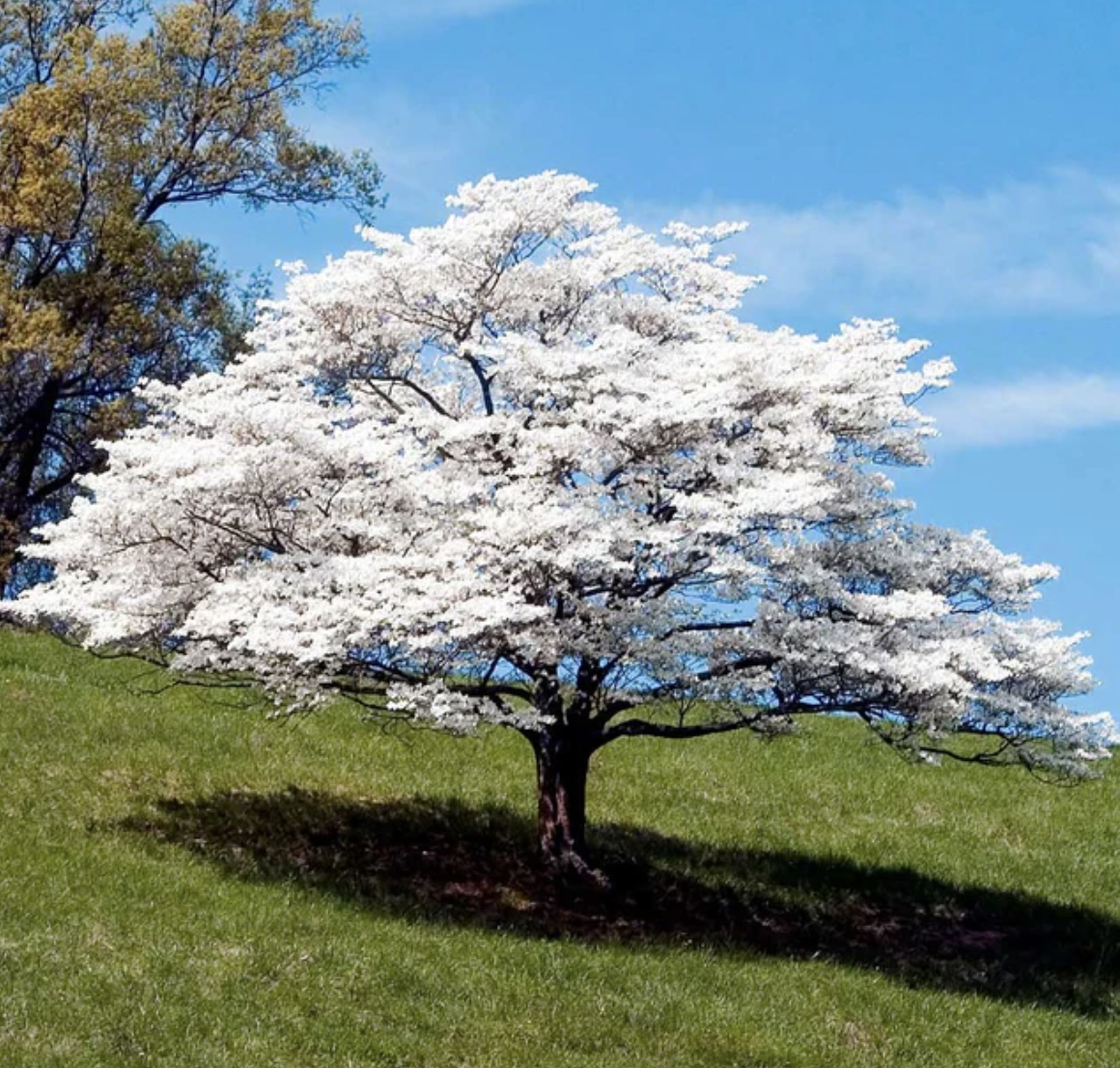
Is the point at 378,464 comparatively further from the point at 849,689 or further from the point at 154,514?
the point at 849,689

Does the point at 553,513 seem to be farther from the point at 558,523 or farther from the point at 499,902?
the point at 499,902

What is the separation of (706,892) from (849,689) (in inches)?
159

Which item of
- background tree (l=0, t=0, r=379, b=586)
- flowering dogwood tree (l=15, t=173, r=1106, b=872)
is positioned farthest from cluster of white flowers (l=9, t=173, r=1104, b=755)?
background tree (l=0, t=0, r=379, b=586)

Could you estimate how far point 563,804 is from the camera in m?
20.6

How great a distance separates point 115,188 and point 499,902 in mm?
22145

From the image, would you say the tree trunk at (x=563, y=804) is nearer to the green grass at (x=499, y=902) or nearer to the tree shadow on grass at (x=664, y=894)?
the tree shadow on grass at (x=664, y=894)

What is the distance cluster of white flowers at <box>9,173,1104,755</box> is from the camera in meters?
17.7

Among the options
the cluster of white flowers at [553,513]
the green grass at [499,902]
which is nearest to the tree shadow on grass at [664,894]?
the green grass at [499,902]

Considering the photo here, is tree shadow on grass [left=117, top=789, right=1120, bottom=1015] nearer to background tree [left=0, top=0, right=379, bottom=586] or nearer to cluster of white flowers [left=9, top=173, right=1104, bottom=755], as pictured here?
cluster of white flowers [left=9, top=173, right=1104, bottom=755]

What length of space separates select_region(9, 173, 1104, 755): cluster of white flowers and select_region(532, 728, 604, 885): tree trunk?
82cm

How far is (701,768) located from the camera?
26531mm

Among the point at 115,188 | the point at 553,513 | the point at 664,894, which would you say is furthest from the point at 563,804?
the point at 115,188

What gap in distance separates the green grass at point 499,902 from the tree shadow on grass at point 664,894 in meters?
0.06

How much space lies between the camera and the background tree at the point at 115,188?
114 feet
